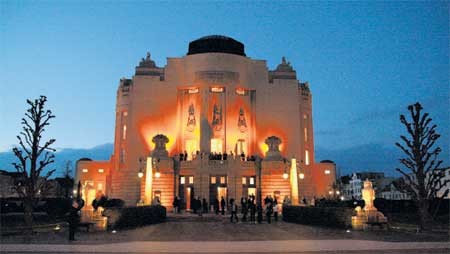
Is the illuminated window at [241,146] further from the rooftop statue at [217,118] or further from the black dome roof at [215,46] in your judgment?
the black dome roof at [215,46]

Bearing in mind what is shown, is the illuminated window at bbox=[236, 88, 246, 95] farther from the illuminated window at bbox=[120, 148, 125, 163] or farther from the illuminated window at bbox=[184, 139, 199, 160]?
the illuminated window at bbox=[120, 148, 125, 163]

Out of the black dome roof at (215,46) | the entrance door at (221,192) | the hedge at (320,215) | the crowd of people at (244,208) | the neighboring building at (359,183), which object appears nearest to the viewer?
the hedge at (320,215)

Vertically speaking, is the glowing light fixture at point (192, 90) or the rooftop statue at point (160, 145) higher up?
the glowing light fixture at point (192, 90)

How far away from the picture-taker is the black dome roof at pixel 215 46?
5356 centimetres

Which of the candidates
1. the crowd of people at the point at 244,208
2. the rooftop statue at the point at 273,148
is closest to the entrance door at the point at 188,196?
the crowd of people at the point at 244,208

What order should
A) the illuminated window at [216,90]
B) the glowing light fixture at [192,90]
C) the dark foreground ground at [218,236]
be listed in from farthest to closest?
the glowing light fixture at [192,90] < the illuminated window at [216,90] < the dark foreground ground at [218,236]

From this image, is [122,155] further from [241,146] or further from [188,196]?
[241,146]

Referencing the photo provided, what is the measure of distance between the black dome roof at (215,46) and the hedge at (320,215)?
29.0 meters

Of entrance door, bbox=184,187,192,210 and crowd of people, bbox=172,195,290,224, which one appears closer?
crowd of people, bbox=172,195,290,224

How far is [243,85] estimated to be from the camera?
50.8m

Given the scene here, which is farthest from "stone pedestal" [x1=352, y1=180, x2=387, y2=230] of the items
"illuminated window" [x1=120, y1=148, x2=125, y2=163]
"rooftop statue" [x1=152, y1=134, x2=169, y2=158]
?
"illuminated window" [x1=120, y1=148, x2=125, y2=163]

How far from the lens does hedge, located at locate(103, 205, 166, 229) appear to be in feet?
67.6

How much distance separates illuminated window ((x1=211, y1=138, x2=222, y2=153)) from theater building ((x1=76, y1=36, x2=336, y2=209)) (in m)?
0.12

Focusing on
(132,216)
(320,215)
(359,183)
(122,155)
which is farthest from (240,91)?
(359,183)
